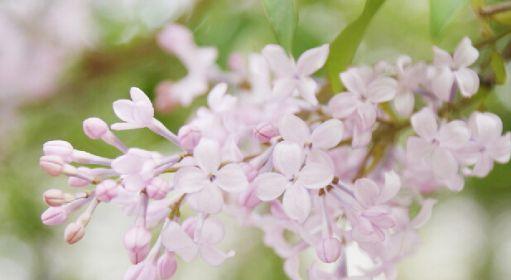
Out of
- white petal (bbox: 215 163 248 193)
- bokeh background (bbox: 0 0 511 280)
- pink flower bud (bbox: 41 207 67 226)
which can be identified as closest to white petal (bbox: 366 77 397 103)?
white petal (bbox: 215 163 248 193)

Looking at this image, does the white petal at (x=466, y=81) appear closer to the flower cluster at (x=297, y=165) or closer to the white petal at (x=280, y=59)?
the flower cluster at (x=297, y=165)

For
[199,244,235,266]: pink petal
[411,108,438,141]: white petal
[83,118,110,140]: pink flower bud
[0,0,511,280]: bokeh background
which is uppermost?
[83,118,110,140]: pink flower bud

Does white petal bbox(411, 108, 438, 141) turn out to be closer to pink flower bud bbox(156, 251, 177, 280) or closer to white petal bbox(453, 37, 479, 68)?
white petal bbox(453, 37, 479, 68)

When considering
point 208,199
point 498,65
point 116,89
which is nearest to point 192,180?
point 208,199

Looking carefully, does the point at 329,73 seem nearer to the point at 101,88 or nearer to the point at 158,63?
the point at 158,63

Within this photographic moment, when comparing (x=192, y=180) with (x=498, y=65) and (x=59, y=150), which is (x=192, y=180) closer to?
(x=59, y=150)

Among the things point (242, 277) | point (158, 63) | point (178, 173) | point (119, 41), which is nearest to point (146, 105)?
point (178, 173)

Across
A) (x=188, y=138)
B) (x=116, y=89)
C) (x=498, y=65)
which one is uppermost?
(x=188, y=138)

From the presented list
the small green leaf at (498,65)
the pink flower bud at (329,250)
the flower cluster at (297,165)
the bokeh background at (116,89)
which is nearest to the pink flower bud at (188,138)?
the flower cluster at (297,165)
